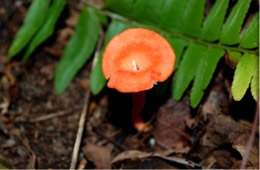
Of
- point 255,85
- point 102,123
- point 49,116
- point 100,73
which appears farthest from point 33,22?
point 255,85

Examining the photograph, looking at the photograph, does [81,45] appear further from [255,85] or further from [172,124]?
[255,85]

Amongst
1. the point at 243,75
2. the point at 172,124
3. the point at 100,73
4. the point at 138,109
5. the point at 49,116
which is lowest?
A: the point at 49,116

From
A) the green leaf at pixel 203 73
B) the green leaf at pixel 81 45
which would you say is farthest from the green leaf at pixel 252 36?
the green leaf at pixel 81 45

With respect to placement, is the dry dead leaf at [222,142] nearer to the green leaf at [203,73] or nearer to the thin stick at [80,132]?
the green leaf at [203,73]

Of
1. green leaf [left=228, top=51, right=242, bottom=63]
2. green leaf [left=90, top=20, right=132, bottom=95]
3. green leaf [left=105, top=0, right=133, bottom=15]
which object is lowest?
green leaf [left=90, top=20, right=132, bottom=95]

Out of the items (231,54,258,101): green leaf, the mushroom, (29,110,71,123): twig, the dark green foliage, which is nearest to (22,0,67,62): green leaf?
the dark green foliage

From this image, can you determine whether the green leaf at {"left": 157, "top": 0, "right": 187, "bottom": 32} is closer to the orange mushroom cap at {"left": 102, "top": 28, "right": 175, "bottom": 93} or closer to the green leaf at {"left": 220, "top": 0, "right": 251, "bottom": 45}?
the green leaf at {"left": 220, "top": 0, "right": 251, "bottom": 45}

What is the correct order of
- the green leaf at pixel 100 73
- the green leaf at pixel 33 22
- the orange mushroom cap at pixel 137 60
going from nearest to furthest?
the orange mushroom cap at pixel 137 60
the green leaf at pixel 100 73
the green leaf at pixel 33 22
